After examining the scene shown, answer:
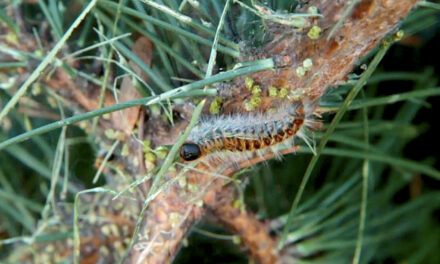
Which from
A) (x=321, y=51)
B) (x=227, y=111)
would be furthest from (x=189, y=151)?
(x=321, y=51)

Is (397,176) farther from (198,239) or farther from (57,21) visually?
(57,21)

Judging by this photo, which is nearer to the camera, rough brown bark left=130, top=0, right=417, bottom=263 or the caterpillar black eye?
rough brown bark left=130, top=0, right=417, bottom=263

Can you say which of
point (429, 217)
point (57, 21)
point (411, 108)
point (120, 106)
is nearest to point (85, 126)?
point (57, 21)

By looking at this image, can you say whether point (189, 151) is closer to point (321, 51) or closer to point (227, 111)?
point (227, 111)

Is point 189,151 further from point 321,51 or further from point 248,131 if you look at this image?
point 321,51

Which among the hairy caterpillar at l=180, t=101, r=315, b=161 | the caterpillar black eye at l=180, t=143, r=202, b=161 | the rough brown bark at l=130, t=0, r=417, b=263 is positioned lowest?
the caterpillar black eye at l=180, t=143, r=202, b=161

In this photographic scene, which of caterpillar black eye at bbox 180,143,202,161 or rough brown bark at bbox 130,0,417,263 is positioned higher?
rough brown bark at bbox 130,0,417,263
